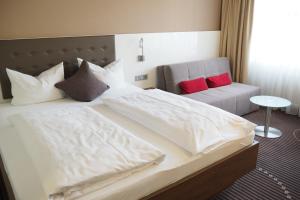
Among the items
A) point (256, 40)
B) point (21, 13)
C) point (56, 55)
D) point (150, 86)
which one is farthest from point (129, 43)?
point (256, 40)

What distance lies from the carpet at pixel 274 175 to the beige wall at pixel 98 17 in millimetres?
2151

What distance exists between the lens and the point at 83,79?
2791mm

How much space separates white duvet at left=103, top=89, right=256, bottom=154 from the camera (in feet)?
5.67

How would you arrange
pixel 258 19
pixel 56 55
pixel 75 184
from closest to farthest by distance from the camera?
pixel 75 184 → pixel 56 55 → pixel 258 19

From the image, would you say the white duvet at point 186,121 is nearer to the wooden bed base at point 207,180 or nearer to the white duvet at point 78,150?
the wooden bed base at point 207,180

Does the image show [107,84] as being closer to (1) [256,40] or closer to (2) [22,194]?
(2) [22,194]

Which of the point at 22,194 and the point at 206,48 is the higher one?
the point at 206,48

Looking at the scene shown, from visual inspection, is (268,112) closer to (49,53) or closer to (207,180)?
(207,180)

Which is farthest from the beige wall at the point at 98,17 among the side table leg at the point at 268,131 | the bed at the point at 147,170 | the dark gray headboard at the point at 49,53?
the side table leg at the point at 268,131

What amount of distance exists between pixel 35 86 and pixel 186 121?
5.55 ft

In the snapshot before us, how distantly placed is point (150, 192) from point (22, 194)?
688 millimetres

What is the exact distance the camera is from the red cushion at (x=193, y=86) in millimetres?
3658

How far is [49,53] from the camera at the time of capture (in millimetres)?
2850

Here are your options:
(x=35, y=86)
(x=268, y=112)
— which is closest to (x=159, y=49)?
(x=268, y=112)
